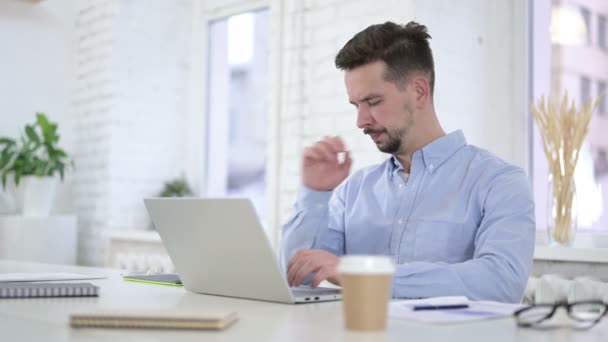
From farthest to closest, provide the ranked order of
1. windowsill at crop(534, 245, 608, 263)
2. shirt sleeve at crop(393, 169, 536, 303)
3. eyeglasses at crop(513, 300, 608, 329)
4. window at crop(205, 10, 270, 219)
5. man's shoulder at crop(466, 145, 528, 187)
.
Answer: window at crop(205, 10, 270, 219) → windowsill at crop(534, 245, 608, 263) → man's shoulder at crop(466, 145, 528, 187) → shirt sleeve at crop(393, 169, 536, 303) → eyeglasses at crop(513, 300, 608, 329)

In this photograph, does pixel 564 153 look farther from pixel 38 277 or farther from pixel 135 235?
pixel 135 235

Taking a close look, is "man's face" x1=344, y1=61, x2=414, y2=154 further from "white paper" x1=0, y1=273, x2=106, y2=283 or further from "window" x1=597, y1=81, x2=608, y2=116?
"window" x1=597, y1=81, x2=608, y2=116

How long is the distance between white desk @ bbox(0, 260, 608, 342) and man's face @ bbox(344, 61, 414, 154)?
0.79m

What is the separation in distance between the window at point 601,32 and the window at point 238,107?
172cm

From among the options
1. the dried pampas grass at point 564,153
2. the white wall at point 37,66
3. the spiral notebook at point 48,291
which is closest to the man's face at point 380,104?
the dried pampas grass at point 564,153

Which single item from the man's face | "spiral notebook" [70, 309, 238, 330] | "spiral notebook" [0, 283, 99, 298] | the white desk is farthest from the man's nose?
"spiral notebook" [70, 309, 238, 330]

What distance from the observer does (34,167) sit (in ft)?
13.6

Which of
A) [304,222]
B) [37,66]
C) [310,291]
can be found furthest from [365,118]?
[37,66]

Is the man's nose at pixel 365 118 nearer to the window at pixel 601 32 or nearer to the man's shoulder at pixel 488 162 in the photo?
the man's shoulder at pixel 488 162

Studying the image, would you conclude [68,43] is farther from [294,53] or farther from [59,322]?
[59,322]

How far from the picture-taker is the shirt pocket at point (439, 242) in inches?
76.7

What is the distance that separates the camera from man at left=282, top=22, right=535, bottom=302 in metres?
1.85

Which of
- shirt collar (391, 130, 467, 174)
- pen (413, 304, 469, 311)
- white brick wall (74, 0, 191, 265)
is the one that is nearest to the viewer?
pen (413, 304, 469, 311)

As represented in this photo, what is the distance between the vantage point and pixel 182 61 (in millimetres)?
4535
